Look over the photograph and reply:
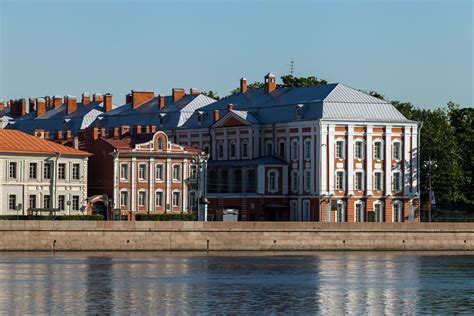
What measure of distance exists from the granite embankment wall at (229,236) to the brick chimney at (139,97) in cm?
4734

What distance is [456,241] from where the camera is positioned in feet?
336

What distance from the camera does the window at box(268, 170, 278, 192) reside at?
12281cm

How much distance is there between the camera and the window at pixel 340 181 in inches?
4771

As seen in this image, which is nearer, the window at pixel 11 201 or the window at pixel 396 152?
the window at pixel 11 201

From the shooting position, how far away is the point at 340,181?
121312 millimetres

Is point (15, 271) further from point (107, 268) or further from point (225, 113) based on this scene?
point (225, 113)

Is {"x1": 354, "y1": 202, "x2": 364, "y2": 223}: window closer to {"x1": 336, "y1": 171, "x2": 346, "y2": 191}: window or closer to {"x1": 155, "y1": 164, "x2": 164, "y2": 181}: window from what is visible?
{"x1": 336, "y1": 171, "x2": 346, "y2": 191}: window

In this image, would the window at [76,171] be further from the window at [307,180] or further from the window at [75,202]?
the window at [307,180]

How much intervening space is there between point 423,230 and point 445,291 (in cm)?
3170

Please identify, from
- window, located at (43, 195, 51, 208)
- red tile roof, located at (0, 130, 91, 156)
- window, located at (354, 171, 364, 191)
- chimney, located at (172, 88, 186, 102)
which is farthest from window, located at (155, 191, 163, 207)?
chimney, located at (172, 88, 186, 102)

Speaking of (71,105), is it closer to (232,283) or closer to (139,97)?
(139,97)

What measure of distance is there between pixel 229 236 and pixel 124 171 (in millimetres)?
21212

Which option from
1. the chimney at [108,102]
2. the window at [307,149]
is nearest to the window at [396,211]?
the window at [307,149]

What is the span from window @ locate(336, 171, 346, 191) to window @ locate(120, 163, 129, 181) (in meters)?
15.9
